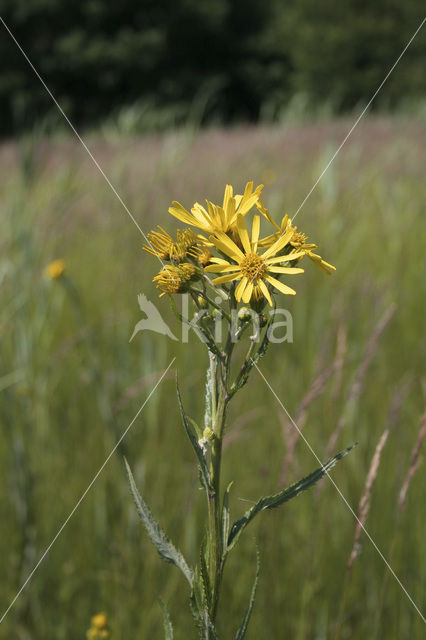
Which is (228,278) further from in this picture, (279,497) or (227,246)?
(279,497)

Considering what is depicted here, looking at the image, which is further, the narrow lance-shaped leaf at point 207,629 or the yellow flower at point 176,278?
the yellow flower at point 176,278

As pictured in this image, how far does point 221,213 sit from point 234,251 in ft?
0.14

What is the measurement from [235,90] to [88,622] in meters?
20.3

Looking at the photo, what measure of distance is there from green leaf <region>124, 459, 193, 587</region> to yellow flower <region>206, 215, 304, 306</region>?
8.8 inches

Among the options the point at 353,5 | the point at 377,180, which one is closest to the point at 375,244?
the point at 377,180

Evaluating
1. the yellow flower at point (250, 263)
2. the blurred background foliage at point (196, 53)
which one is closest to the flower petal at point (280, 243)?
the yellow flower at point (250, 263)

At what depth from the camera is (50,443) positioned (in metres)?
1.57

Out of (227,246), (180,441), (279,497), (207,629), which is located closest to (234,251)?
(227,246)

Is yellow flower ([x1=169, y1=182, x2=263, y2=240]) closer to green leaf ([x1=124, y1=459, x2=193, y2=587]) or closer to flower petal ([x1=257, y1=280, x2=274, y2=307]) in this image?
flower petal ([x1=257, y1=280, x2=274, y2=307])

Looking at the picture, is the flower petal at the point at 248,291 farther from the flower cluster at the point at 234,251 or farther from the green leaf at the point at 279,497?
the green leaf at the point at 279,497

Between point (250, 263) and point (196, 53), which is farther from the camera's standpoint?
point (196, 53)

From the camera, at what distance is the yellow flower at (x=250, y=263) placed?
23.7 inches

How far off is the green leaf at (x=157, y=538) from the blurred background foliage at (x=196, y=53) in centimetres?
1512

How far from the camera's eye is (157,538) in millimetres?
602
